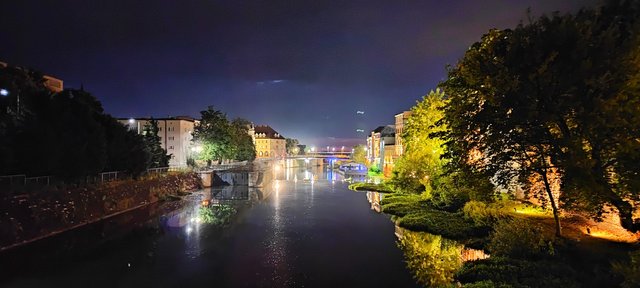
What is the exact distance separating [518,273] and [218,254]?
687 inches

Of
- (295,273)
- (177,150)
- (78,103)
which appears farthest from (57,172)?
(177,150)

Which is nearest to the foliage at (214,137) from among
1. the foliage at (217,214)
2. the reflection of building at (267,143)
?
the foliage at (217,214)

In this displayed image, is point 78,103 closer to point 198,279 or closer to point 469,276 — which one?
point 198,279

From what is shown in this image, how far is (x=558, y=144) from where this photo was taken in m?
16.5

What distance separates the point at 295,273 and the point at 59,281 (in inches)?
487

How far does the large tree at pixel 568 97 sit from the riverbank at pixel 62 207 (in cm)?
3005

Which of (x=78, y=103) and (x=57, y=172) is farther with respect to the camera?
(x=78, y=103)

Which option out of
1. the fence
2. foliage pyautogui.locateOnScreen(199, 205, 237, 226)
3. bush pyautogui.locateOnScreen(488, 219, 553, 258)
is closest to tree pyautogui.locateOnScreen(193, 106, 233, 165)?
the fence

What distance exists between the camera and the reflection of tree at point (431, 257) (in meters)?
19.6

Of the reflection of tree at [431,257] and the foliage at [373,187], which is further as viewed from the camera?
the foliage at [373,187]

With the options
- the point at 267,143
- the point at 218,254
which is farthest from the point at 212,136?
the point at 267,143

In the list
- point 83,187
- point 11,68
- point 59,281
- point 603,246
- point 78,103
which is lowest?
point 59,281

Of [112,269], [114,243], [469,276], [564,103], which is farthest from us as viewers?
[114,243]

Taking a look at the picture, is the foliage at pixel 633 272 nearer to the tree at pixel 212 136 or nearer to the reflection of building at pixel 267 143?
the tree at pixel 212 136
